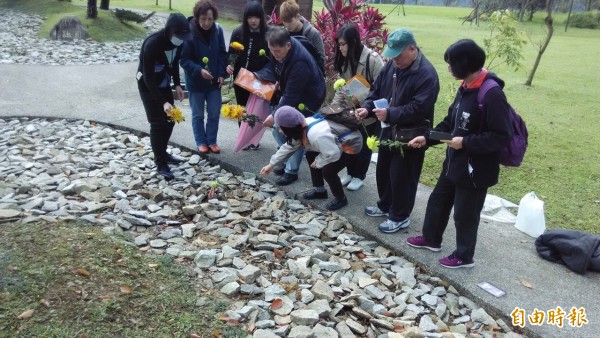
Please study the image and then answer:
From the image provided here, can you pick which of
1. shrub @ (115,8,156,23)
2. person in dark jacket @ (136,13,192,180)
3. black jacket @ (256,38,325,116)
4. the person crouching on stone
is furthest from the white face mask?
shrub @ (115,8,156,23)

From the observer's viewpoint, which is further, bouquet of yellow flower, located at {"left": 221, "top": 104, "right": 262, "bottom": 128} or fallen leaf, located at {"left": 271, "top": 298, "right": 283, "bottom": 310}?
bouquet of yellow flower, located at {"left": 221, "top": 104, "right": 262, "bottom": 128}

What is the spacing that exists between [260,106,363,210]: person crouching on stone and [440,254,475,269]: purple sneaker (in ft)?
4.01

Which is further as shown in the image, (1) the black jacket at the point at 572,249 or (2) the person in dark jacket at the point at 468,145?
(1) the black jacket at the point at 572,249

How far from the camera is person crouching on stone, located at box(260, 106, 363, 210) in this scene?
431 centimetres

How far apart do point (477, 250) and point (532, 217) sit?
2.43 ft

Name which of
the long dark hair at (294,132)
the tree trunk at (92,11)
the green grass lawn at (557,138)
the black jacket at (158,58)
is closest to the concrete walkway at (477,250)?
the long dark hair at (294,132)

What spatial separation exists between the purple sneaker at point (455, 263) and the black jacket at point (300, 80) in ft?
6.22

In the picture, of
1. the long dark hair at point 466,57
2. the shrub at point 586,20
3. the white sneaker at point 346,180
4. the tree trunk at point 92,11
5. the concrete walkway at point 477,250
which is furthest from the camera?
the shrub at point 586,20

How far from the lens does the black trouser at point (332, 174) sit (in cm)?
455

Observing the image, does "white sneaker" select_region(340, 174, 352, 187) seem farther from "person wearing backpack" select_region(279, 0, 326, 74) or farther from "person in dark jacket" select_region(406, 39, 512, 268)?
"person in dark jacket" select_region(406, 39, 512, 268)

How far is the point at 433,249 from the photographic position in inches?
160

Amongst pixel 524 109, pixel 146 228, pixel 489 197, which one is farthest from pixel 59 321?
pixel 524 109

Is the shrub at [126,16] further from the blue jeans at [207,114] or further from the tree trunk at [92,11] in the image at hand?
the blue jeans at [207,114]

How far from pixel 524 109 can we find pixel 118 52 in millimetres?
10168
